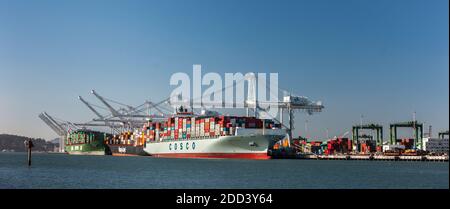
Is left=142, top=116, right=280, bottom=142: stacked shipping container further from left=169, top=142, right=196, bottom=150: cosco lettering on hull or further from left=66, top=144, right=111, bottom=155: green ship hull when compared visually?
left=66, top=144, right=111, bottom=155: green ship hull

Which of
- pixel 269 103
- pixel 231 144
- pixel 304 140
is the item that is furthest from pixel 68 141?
pixel 231 144

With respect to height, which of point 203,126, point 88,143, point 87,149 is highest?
point 203,126

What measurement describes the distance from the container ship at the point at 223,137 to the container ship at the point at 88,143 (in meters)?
59.3

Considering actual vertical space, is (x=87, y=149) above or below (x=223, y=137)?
below

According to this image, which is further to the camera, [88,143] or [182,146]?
[88,143]

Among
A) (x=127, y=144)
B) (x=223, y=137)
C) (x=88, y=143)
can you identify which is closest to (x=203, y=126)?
(x=223, y=137)

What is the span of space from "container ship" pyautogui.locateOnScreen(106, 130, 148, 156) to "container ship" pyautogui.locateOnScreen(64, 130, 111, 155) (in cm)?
516

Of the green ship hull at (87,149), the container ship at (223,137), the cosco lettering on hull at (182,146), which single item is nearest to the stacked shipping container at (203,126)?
the container ship at (223,137)

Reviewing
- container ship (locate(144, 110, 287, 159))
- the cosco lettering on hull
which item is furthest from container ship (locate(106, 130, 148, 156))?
container ship (locate(144, 110, 287, 159))

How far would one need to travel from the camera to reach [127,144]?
478ft

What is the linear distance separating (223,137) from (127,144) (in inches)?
2409

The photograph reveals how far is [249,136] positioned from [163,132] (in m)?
33.9

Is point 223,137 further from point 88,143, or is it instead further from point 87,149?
point 87,149

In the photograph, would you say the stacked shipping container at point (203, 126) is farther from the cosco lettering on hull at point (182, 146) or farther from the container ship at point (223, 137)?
the cosco lettering on hull at point (182, 146)
